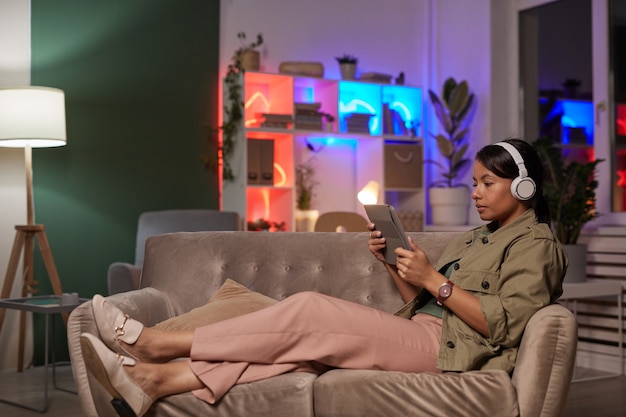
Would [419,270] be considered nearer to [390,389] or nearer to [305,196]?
[390,389]

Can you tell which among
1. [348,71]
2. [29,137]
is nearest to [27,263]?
[29,137]

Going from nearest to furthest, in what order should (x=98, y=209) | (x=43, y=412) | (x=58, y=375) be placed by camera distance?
(x=43, y=412) → (x=58, y=375) → (x=98, y=209)

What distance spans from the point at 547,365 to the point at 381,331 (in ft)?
1.60

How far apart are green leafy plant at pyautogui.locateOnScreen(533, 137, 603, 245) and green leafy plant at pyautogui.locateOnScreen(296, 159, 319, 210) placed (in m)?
1.77

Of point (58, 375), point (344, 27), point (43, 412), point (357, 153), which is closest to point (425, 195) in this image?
point (357, 153)

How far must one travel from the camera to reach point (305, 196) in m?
5.84

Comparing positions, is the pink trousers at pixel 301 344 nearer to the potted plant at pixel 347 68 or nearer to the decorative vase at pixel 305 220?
the decorative vase at pixel 305 220

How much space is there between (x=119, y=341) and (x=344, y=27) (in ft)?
14.3

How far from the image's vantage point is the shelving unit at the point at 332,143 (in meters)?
5.55

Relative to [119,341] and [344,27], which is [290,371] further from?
[344,27]

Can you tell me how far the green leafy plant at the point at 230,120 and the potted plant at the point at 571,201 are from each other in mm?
2029

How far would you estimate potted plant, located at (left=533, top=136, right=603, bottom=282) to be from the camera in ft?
15.3

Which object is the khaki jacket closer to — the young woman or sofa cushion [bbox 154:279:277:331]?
the young woman

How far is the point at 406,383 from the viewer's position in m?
2.23
